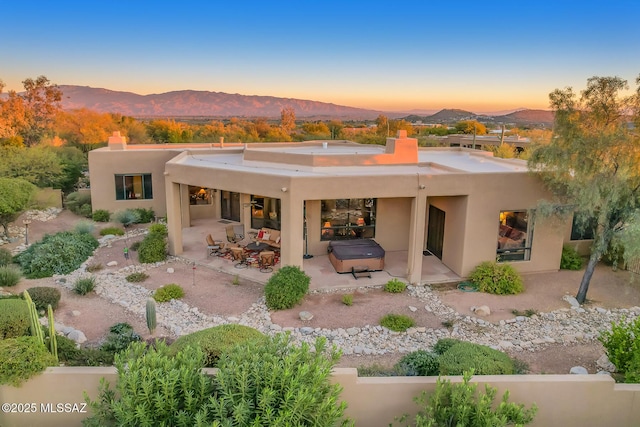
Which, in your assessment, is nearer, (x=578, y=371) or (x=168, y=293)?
(x=578, y=371)

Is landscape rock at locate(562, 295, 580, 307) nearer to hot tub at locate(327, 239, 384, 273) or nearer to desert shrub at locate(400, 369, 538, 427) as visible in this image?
hot tub at locate(327, 239, 384, 273)

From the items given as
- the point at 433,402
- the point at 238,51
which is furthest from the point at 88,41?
the point at 433,402

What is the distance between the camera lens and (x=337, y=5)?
29406mm

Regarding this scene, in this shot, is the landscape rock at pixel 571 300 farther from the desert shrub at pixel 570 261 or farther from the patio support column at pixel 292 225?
the patio support column at pixel 292 225

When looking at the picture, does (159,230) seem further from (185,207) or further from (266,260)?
(266,260)

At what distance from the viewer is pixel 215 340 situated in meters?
7.25

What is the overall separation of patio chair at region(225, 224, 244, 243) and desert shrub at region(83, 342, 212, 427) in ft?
40.9

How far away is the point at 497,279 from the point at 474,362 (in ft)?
24.7

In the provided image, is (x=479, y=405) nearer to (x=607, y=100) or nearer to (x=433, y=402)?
(x=433, y=402)

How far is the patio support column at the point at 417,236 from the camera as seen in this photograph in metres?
13.9

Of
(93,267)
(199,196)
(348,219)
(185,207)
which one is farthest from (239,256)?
Answer: (199,196)

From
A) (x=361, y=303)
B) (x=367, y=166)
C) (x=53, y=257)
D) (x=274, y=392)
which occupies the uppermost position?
(x=367, y=166)

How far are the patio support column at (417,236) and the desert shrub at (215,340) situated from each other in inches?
299

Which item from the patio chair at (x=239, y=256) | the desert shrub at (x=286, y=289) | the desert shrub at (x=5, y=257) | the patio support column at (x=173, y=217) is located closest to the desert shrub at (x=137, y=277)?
the patio support column at (x=173, y=217)
